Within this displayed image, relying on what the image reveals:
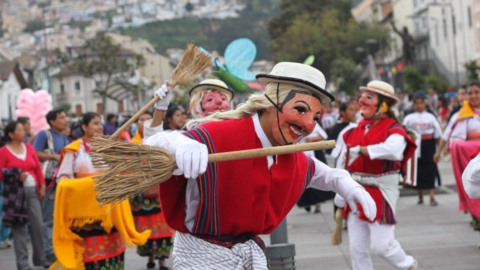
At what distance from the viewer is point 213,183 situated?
4.49 m

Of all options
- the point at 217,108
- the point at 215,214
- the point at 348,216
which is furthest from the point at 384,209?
the point at 215,214

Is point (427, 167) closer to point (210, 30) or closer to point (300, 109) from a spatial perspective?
point (300, 109)

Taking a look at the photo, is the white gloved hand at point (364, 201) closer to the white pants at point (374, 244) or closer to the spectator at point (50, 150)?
the white pants at point (374, 244)

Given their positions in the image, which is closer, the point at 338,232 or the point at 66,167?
the point at 338,232

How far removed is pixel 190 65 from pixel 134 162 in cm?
320

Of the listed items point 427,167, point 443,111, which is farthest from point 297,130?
point 443,111

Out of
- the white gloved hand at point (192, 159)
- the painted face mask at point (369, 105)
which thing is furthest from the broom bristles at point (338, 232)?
the white gloved hand at point (192, 159)

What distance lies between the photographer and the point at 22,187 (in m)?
10.3

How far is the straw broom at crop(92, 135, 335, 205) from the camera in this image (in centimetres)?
418

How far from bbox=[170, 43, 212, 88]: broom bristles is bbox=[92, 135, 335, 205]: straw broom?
2.87 metres

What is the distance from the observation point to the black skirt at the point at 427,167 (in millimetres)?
14180

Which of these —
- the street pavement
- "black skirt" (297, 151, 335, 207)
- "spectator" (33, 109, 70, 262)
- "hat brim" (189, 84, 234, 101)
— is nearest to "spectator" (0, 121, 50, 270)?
"spectator" (33, 109, 70, 262)

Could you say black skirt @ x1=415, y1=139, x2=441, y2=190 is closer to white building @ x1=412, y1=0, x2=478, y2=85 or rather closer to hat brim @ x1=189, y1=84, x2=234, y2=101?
hat brim @ x1=189, y1=84, x2=234, y2=101

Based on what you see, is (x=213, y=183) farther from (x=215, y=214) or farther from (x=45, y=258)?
(x=45, y=258)
